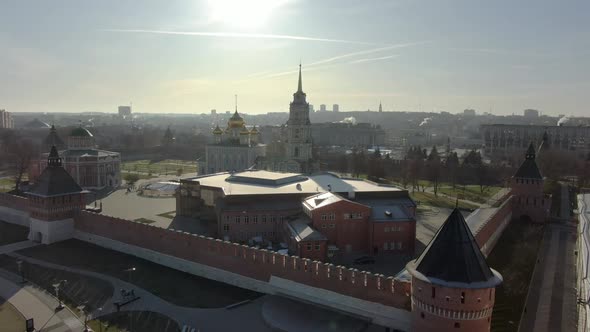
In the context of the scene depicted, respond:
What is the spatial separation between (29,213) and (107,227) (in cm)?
713

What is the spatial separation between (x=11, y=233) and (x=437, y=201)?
3384cm

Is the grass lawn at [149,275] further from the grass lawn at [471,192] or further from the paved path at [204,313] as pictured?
the grass lawn at [471,192]

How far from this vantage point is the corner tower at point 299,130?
158 feet

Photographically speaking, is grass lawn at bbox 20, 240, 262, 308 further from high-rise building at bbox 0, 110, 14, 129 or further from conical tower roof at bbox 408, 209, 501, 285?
high-rise building at bbox 0, 110, 14, 129

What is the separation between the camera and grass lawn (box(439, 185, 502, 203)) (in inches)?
1730

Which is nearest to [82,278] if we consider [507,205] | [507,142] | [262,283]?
[262,283]

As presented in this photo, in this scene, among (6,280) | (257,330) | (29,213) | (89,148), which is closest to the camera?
(257,330)

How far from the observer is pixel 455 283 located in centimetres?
1379

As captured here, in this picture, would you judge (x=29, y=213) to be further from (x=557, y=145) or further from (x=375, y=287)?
(x=557, y=145)

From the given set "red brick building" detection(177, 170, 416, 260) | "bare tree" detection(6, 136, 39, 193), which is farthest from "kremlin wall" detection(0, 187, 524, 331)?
"bare tree" detection(6, 136, 39, 193)

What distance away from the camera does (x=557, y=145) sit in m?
88.1

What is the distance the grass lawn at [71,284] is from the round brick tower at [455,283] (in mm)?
13555

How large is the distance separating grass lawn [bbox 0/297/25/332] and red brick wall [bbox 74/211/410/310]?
7.30m

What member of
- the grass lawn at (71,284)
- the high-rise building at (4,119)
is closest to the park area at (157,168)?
the grass lawn at (71,284)
